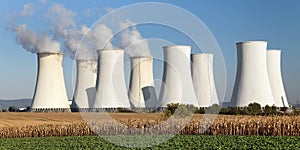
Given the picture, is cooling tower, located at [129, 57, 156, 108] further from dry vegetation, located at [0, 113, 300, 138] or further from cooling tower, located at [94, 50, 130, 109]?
dry vegetation, located at [0, 113, 300, 138]

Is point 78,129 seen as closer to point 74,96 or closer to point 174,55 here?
point 174,55

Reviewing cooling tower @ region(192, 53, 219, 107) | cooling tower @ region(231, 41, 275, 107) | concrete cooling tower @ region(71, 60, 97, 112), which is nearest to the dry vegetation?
cooling tower @ region(231, 41, 275, 107)

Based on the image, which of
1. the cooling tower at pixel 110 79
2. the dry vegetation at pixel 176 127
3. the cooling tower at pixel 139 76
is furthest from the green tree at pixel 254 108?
the dry vegetation at pixel 176 127

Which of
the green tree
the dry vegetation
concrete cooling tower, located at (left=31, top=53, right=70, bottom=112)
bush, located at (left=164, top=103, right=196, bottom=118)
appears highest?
concrete cooling tower, located at (left=31, top=53, right=70, bottom=112)

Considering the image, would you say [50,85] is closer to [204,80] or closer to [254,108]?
[204,80]

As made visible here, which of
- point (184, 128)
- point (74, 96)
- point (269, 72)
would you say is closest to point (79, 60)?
point (74, 96)

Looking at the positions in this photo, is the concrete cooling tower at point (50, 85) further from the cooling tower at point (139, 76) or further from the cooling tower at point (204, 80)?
the cooling tower at point (204, 80)

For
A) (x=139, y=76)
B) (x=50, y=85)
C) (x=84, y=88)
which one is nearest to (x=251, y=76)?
(x=139, y=76)
